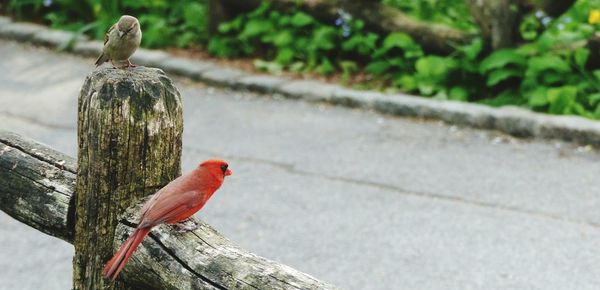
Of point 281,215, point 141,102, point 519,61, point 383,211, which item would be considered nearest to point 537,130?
point 519,61

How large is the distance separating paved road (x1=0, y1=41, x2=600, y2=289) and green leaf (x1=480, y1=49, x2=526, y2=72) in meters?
0.58

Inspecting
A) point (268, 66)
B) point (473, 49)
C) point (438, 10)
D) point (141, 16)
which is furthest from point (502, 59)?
point (141, 16)

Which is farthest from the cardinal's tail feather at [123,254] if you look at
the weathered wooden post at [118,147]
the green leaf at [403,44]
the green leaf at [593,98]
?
the green leaf at [403,44]

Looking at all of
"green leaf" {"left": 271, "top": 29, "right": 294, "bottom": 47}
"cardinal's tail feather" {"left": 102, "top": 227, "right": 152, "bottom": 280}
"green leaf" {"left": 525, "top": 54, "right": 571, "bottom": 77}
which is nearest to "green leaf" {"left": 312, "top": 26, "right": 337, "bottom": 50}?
"green leaf" {"left": 271, "top": 29, "right": 294, "bottom": 47}

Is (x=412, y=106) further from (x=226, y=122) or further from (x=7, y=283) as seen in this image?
(x=7, y=283)

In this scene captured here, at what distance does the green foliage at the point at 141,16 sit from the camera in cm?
855

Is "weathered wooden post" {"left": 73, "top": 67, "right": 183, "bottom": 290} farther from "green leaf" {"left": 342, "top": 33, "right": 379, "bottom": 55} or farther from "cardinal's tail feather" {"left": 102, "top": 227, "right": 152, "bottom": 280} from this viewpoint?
"green leaf" {"left": 342, "top": 33, "right": 379, "bottom": 55}

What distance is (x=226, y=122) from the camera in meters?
6.59

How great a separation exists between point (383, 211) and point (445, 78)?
225cm

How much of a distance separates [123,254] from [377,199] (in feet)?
11.3

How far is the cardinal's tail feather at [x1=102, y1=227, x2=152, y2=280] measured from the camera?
5.51 feet

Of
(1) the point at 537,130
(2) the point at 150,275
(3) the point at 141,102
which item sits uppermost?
(3) the point at 141,102

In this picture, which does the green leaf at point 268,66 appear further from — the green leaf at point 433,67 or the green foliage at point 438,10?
the green leaf at point 433,67

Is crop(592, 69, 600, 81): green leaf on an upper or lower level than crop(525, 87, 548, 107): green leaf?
upper
